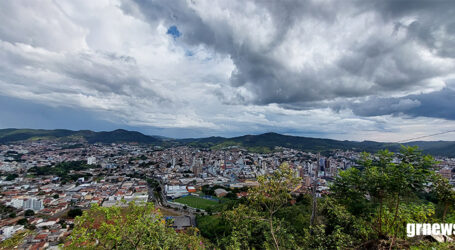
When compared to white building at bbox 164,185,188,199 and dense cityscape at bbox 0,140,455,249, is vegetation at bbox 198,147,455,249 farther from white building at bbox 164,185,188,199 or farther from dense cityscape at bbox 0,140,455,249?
white building at bbox 164,185,188,199

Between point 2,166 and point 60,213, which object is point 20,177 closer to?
point 2,166

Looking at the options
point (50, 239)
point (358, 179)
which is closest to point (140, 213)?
point (358, 179)

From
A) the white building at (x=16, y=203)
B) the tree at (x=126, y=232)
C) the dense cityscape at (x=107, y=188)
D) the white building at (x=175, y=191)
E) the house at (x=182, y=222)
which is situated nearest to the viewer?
the tree at (x=126, y=232)

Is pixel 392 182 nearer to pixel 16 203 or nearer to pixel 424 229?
pixel 424 229

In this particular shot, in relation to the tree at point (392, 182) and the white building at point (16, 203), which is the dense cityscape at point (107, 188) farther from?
the tree at point (392, 182)

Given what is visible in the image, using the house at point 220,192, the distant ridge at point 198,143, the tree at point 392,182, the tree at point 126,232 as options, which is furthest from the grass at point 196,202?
the distant ridge at point 198,143
